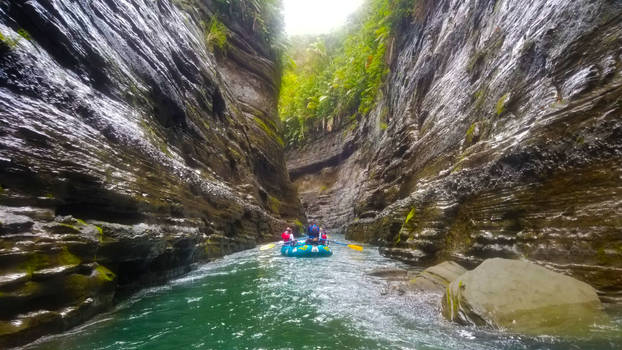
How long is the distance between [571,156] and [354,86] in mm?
23507

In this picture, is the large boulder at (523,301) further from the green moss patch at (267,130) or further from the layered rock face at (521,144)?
the green moss patch at (267,130)

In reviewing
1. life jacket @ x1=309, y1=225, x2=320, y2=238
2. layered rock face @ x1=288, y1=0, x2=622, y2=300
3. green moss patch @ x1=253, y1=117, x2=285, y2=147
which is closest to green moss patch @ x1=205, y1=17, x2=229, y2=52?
green moss patch @ x1=253, y1=117, x2=285, y2=147

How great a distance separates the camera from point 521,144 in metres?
5.42

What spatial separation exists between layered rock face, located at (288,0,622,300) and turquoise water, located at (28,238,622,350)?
1.44 m

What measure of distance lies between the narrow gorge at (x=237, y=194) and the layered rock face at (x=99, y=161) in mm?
34

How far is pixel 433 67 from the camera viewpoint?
1342 cm

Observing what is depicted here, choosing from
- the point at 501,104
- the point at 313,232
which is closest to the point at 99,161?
the point at 313,232

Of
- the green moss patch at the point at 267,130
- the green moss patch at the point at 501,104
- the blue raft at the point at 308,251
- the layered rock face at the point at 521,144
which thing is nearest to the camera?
the layered rock face at the point at 521,144

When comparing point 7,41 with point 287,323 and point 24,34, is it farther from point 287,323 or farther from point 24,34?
point 287,323

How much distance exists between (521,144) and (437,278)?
2969 mm

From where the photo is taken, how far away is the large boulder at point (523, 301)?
328 cm

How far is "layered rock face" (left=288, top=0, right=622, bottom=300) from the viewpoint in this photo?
13.4 feet

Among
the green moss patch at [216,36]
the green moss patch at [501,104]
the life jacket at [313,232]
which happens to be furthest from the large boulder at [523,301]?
the green moss patch at [216,36]

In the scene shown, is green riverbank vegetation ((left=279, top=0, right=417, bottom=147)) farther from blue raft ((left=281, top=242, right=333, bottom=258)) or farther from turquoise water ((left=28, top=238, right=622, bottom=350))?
turquoise water ((left=28, top=238, right=622, bottom=350))
